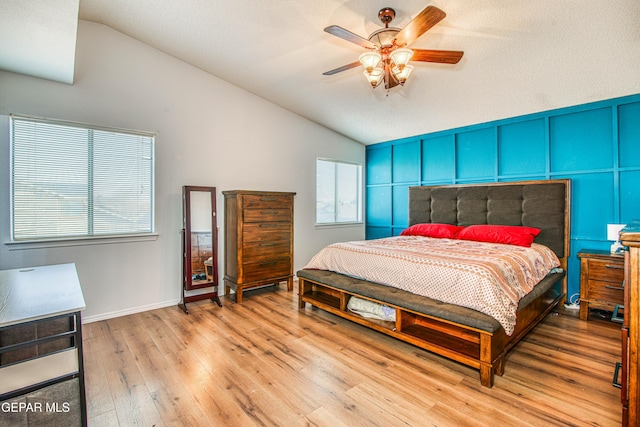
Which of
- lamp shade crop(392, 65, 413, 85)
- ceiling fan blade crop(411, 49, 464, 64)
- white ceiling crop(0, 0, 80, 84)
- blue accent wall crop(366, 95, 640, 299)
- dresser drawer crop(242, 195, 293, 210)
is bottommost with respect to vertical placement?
dresser drawer crop(242, 195, 293, 210)

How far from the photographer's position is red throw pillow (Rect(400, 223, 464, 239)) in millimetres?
4332

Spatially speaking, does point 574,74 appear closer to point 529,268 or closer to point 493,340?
point 529,268

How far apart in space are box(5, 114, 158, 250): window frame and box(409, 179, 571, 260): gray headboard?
12.8 ft

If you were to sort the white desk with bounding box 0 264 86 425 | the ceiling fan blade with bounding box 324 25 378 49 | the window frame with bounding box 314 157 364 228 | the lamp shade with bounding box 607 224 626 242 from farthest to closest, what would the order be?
the window frame with bounding box 314 157 364 228 < the lamp shade with bounding box 607 224 626 242 < the ceiling fan blade with bounding box 324 25 378 49 < the white desk with bounding box 0 264 86 425

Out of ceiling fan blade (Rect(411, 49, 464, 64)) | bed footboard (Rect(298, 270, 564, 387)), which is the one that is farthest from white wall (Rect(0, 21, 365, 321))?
ceiling fan blade (Rect(411, 49, 464, 64))

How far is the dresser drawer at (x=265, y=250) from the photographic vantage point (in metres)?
4.06

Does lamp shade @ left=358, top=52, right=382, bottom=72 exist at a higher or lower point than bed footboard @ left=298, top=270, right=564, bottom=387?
higher

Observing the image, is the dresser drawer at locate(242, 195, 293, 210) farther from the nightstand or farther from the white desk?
the nightstand

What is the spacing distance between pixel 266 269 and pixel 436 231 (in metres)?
2.46

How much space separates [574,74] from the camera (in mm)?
3115

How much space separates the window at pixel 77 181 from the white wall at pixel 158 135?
0.31 feet

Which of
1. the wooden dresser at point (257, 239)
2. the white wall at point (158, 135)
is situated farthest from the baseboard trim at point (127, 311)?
the wooden dresser at point (257, 239)

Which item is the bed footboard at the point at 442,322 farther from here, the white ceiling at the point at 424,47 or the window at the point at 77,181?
the window at the point at 77,181

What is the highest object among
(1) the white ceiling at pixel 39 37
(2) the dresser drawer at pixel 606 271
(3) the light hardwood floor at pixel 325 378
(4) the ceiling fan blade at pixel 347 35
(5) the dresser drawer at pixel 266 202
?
(1) the white ceiling at pixel 39 37
